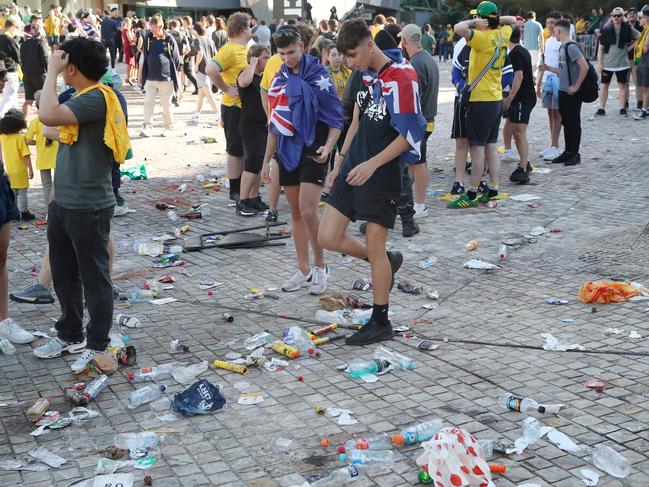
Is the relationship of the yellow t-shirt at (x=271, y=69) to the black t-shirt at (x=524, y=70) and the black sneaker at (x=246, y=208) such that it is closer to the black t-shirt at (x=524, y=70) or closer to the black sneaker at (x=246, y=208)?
the black sneaker at (x=246, y=208)

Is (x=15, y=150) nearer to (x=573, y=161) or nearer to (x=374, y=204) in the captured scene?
(x=374, y=204)

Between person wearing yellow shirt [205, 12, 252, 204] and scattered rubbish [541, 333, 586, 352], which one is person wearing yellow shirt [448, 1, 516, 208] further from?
A: scattered rubbish [541, 333, 586, 352]

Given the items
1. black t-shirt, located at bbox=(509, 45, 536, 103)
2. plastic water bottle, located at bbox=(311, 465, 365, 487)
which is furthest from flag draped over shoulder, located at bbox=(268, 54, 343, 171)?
black t-shirt, located at bbox=(509, 45, 536, 103)

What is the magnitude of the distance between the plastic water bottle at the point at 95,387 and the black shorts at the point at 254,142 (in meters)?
4.75

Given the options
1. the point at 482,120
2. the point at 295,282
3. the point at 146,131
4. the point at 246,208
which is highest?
the point at 482,120

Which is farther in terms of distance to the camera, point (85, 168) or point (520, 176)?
point (520, 176)

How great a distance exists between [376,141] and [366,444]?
2130 mm

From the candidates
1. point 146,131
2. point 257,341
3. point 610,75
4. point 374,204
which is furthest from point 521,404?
point 610,75

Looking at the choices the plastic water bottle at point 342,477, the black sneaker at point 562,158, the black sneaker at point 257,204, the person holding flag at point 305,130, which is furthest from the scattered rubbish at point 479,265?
the black sneaker at point 562,158

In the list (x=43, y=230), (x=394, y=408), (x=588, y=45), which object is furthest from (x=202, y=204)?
(x=588, y=45)

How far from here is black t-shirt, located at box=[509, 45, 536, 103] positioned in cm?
1041

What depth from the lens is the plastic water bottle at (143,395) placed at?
186 inches

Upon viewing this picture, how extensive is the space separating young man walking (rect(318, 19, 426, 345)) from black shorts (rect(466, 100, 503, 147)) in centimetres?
396

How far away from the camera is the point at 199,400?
4652 millimetres
